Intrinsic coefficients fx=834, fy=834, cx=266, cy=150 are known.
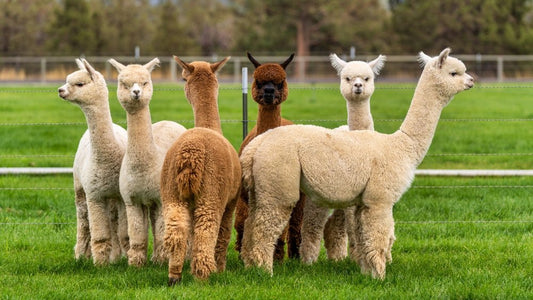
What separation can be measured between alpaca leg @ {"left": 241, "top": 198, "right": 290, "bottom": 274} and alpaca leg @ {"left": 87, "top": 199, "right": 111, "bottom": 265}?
1.32m

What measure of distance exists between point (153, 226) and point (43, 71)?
29118 mm

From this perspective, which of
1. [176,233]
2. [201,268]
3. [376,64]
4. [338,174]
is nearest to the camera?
[176,233]

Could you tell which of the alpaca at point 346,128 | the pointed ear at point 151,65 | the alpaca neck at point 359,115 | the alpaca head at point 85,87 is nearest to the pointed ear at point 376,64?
the alpaca at point 346,128

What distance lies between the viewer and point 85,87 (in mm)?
6871

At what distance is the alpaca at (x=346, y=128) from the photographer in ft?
23.9

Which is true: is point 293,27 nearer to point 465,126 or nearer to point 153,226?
point 465,126

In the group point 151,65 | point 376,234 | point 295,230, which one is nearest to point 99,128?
point 151,65

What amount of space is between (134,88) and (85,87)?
0.50 meters

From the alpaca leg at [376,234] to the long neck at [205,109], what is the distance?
151 cm

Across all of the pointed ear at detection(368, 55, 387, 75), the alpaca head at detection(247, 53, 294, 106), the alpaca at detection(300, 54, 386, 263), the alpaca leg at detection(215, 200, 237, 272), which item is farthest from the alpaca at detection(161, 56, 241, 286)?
the pointed ear at detection(368, 55, 387, 75)

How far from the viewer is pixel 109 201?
7.28 meters

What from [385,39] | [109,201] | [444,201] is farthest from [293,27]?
[109,201]

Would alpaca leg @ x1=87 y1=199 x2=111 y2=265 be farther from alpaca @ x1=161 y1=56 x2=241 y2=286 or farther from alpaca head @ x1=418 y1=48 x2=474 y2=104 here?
alpaca head @ x1=418 y1=48 x2=474 y2=104

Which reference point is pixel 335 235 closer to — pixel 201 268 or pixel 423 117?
pixel 423 117
